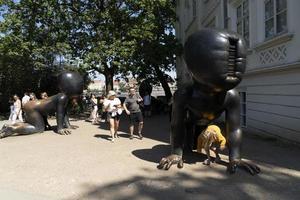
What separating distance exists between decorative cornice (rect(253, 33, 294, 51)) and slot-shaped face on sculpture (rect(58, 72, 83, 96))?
6008 millimetres

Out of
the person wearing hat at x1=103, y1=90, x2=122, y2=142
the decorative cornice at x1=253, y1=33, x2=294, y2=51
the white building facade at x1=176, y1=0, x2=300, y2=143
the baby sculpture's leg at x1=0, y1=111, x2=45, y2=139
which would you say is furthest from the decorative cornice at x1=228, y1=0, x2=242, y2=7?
the baby sculpture's leg at x1=0, y1=111, x2=45, y2=139

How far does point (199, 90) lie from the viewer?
23.0ft

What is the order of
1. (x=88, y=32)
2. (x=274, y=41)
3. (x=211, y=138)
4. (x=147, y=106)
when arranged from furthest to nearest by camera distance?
(x=147, y=106), (x=88, y=32), (x=274, y=41), (x=211, y=138)

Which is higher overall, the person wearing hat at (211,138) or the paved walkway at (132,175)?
the person wearing hat at (211,138)

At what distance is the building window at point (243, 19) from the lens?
1411 centimetres

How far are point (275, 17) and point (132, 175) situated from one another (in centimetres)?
697

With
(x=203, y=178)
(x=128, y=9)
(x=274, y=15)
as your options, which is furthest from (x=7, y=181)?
(x=128, y=9)

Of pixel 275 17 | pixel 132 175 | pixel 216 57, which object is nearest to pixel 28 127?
pixel 132 175

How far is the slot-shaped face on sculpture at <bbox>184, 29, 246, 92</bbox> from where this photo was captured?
20.4ft

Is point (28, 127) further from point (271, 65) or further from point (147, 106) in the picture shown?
point (147, 106)

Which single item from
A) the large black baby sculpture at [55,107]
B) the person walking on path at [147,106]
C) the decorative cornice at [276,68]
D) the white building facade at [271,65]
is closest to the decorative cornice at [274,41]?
the white building facade at [271,65]

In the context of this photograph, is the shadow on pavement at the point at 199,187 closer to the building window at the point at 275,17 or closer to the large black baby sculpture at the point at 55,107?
the building window at the point at 275,17

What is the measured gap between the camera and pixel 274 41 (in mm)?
11289

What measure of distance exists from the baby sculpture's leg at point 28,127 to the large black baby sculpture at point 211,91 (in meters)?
7.28
